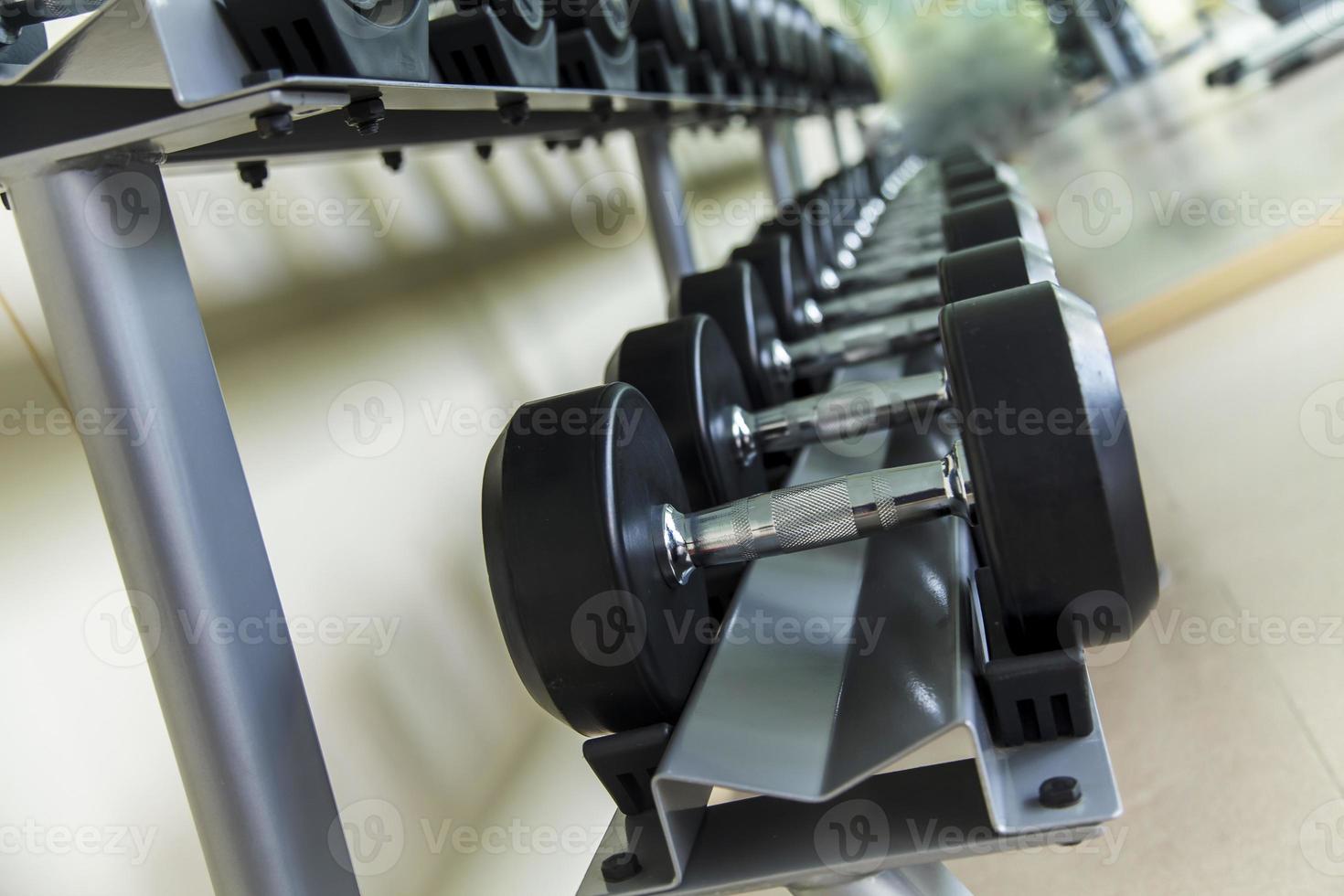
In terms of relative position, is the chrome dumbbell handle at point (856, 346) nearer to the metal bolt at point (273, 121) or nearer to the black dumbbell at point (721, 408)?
the black dumbbell at point (721, 408)

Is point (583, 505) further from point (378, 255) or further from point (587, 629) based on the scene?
point (378, 255)

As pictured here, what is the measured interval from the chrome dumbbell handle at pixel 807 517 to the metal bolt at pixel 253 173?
1.04ft

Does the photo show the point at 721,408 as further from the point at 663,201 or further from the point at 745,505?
the point at 663,201

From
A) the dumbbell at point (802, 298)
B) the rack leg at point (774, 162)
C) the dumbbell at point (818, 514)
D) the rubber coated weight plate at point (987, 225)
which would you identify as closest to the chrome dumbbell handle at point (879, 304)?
the dumbbell at point (802, 298)

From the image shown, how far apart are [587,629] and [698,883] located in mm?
116

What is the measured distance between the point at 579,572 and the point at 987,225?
59cm

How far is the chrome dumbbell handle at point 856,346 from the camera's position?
1027 mm

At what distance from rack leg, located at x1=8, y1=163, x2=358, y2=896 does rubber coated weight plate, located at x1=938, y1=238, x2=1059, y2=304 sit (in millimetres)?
424

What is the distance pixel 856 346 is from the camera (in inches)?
41.7

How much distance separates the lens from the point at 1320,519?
125cm

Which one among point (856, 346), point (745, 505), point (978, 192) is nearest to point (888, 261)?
point (978, 192)

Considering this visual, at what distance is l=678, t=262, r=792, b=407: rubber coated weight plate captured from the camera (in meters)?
0.99

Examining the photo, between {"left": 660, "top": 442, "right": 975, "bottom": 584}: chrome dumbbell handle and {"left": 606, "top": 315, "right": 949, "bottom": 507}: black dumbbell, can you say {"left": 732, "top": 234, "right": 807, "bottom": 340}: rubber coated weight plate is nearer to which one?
{"left": 606, "top": 315, "right": 949, "bottom": 507}: black dumbbell

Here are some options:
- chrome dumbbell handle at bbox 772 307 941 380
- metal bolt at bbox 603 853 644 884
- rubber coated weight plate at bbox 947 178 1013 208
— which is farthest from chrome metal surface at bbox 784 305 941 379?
metal bolt at bbox 603 853 644 884
